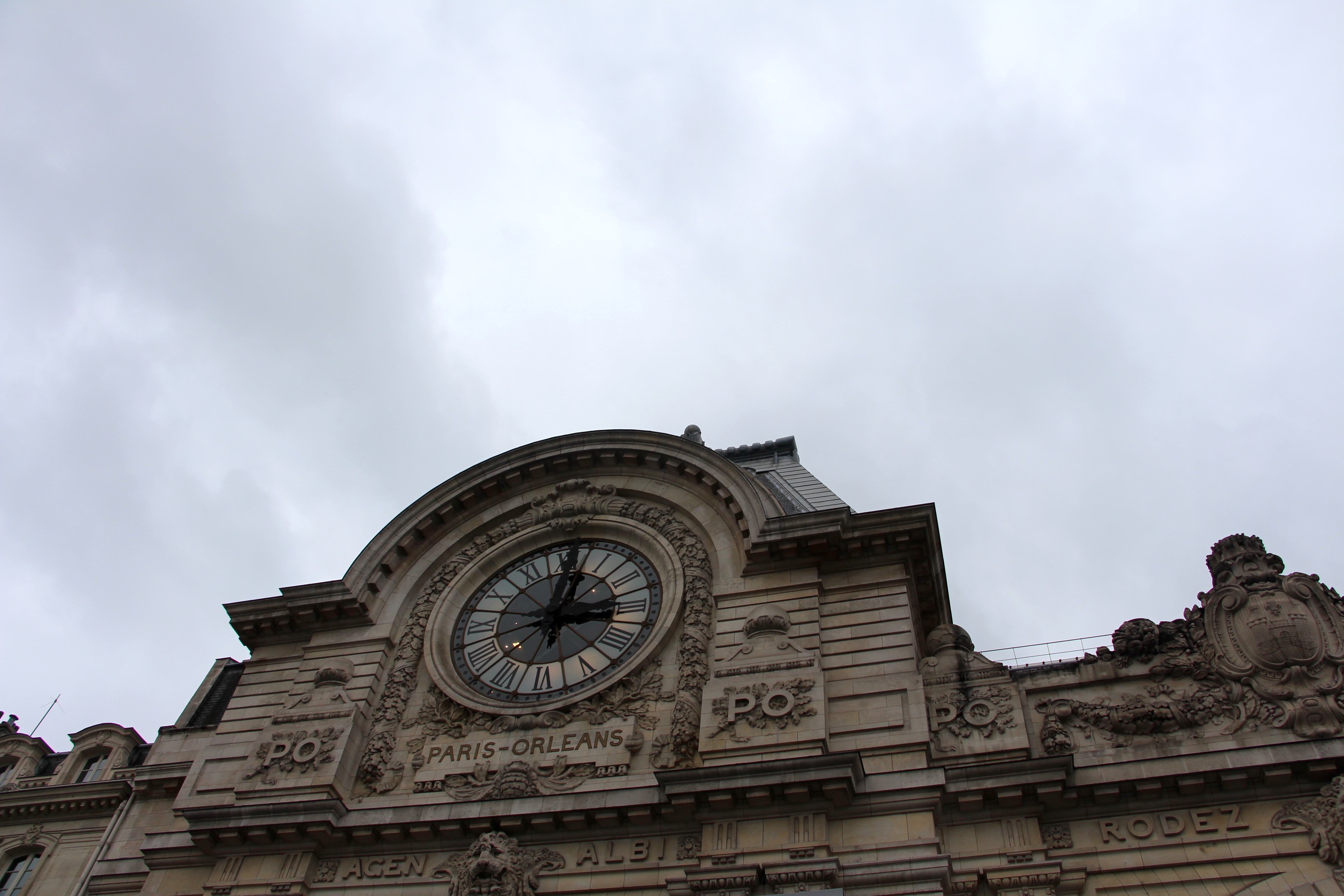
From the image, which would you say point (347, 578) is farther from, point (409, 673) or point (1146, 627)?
point (1146, 627)

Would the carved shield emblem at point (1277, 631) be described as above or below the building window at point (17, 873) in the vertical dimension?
above

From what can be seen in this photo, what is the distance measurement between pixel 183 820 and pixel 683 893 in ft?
38.6

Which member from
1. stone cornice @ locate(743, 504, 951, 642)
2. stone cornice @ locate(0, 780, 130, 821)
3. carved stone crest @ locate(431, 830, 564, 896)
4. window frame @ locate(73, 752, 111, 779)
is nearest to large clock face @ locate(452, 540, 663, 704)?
stone cornice @ locate(743, 504, 951, 642)

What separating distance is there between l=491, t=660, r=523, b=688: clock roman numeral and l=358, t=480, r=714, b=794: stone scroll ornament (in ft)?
3.24

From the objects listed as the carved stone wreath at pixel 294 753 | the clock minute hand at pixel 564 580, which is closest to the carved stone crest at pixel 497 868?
the carved stone wreath at pixel 294 753

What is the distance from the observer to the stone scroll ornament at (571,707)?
60.4 feet

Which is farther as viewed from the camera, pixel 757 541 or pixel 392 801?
pixel 757 541

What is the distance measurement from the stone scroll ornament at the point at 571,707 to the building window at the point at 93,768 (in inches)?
507

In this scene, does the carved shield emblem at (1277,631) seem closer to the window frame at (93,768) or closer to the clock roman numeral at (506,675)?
the clock roman numeral at (506,675)

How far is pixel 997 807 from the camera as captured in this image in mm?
16016

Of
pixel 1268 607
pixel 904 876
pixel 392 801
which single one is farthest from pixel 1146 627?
pixel 392 801

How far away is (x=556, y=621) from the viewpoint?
21.5 m

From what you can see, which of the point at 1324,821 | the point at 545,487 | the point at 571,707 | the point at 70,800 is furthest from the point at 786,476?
the point at 70,800

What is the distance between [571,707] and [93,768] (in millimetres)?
17698
